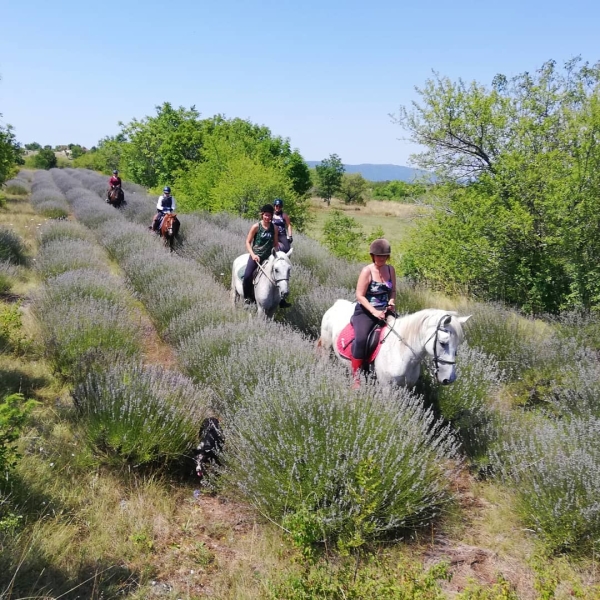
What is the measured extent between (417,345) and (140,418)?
8.45 feet

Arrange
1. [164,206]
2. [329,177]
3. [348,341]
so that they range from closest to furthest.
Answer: [348,341] → [164,206] → [329,177]

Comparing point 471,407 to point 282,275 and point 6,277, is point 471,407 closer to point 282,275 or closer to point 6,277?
point 282,275

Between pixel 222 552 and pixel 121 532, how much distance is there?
755 mm

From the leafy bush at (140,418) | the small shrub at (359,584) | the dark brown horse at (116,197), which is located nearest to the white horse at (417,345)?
the small shrub at (359,584)

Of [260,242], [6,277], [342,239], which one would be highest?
[342,239]

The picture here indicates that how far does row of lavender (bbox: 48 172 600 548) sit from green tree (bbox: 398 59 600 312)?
6.57ft

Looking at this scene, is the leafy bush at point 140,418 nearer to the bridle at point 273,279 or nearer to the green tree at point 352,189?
the bridle at point 273,279

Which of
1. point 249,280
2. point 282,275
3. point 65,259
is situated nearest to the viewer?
point 282,275

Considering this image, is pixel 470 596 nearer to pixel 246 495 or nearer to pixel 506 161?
pixel 246 495

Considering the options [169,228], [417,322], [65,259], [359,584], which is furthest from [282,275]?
[169,228]

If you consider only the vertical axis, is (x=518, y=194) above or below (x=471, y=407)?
above

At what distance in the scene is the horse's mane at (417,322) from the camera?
414 centimetres

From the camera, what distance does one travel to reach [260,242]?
24.9 ft

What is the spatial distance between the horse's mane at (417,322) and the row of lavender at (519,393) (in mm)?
924
